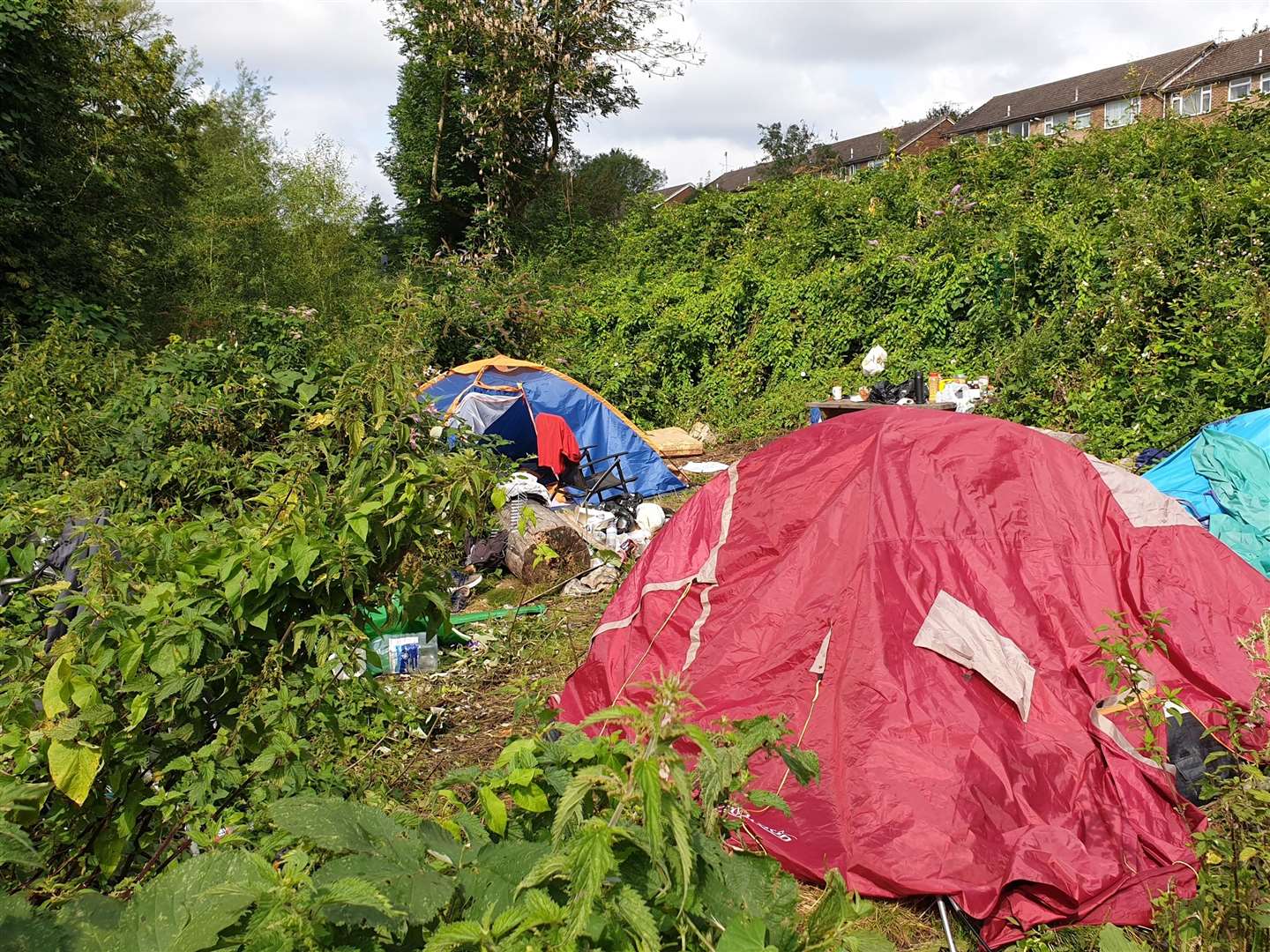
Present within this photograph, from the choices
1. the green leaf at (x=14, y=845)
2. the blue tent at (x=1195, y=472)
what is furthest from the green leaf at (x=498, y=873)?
the blue tent at (x=1195, y=472)

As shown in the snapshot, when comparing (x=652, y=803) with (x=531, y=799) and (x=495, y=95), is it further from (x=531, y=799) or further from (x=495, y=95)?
(x=495, y=95)

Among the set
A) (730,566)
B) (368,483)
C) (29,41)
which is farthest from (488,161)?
(368,483)

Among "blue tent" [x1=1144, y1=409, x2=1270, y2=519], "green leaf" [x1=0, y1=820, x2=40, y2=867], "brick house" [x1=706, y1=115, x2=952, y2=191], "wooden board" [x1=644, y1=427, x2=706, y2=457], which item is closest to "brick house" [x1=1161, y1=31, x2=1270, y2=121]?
"brick house" [x1=706, y1=115, x2=952, y2=191]

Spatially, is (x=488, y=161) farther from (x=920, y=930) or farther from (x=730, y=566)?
(x=920, y=930)

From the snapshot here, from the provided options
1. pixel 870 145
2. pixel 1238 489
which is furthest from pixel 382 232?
pixel 870 145

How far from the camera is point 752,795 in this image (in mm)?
1525

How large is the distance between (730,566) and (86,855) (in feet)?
8.57

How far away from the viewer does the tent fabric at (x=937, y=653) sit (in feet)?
9.80

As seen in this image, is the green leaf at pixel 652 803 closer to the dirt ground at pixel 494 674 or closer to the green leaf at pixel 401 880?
the green leaf at pixel 401 880

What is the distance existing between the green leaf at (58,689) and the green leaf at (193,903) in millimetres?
980

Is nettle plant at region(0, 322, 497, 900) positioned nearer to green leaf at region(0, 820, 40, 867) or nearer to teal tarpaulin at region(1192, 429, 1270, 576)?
green leaf at region(0, 820, 40, 867)

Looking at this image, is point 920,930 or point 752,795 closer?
point 752,795

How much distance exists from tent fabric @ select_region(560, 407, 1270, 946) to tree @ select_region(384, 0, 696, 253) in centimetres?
1588

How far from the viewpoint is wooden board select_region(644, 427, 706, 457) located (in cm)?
1104
